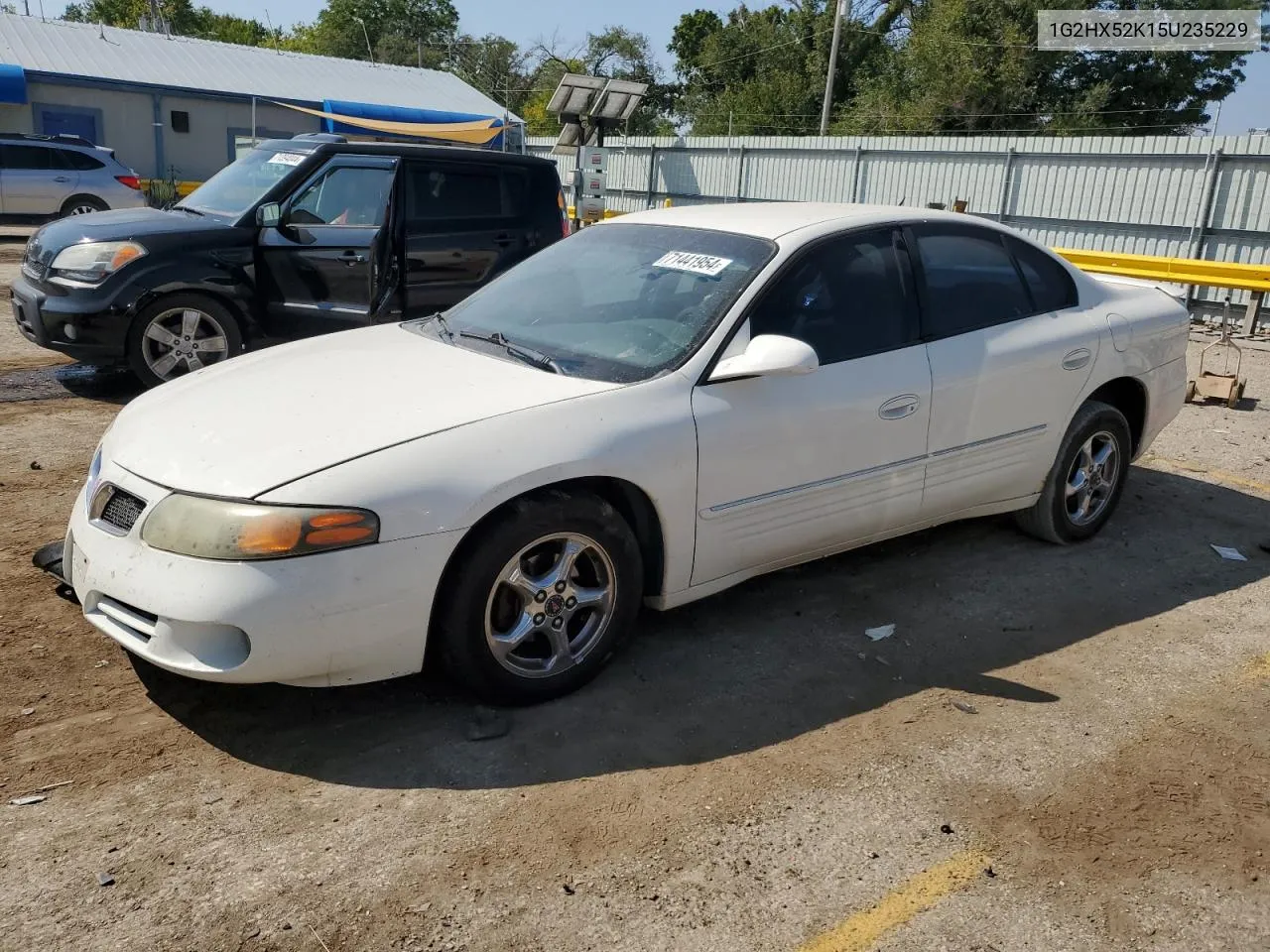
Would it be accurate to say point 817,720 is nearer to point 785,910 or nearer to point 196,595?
point 785,910

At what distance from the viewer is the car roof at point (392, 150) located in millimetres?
7781

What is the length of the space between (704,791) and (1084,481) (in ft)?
9.95

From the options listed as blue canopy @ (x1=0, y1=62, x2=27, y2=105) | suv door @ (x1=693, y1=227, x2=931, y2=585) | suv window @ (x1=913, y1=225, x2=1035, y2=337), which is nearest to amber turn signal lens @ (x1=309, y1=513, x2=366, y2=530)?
suv door @ (x1=693, y1=227, x2=931, y2=585)

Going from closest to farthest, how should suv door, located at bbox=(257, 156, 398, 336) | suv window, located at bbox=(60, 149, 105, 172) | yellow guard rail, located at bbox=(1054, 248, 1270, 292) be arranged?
suv door, located at bbox=(257, 156, 398, 336) < yellow guard rail, located at bbox=(1054, 248, 1270, 292) < suv window, located at bbox=(60, 149, 105, 172)

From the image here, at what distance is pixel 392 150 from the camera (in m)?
7.77

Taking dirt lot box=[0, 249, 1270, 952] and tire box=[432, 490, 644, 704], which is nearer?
dirt lot box=[0, 249, 1270, 952]

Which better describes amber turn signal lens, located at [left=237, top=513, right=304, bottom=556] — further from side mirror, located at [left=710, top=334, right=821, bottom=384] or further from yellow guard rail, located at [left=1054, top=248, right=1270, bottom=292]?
yellow guard rail, located at [left=1054, top=248, right=1270, bottom=292]

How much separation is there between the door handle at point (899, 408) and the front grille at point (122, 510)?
2665mm

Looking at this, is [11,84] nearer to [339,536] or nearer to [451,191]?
[451,191]

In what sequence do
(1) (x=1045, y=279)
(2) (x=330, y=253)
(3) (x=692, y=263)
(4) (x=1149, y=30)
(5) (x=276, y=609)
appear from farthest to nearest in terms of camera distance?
1. (4) (x=1149, y=30)
2. (2) (x=330, y=253)
3. (1) (x=1045, y=279)
4. (3) (x=692, y=263)
5. (5) (x=276, y=609)

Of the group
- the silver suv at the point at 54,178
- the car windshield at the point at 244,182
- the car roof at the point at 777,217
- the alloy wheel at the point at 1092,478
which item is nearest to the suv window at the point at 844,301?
the car roof at the point at 777,217

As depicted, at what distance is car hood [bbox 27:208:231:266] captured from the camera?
7348 millimetres

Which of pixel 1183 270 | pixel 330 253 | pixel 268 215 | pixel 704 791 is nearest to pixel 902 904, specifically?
pixel 704 791

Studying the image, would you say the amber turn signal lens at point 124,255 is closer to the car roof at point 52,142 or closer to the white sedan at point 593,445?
the white sedan at point 593,445
